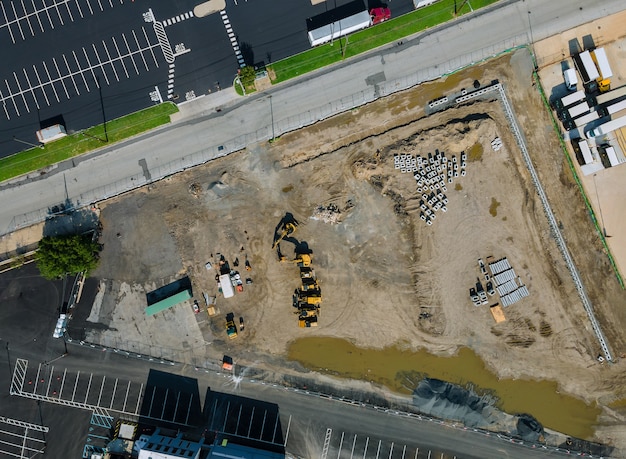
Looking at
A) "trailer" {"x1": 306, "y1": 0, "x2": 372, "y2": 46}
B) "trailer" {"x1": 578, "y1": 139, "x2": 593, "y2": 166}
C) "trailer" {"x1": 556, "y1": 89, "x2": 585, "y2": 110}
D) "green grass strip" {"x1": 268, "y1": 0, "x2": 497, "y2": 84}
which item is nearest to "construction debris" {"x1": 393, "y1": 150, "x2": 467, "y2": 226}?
"trailer" {"x1": 556, "y1": 89, "x2": 585, "y2": 110}

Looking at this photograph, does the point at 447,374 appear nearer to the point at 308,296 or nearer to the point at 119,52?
the point at 308,296

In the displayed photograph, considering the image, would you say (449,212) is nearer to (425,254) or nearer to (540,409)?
(425,254)

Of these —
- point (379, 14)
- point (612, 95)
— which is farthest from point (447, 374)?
point (379, 14)

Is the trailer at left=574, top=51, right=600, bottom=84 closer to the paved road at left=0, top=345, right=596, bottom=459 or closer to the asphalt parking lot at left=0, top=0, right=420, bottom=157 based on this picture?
the asphalt parking lot at left=0, top=0, right=420, bottom=157

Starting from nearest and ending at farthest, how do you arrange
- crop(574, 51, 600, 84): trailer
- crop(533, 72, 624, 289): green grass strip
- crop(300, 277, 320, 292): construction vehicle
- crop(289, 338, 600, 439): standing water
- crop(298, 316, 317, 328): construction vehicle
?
crop(574, 51, 600, 84): trailer < crop(533, 72, 624, 289): green grass strip < crop(289, 338, 600, 439): standing water < crop(300, 277, 320, 292): construction vehicle < crop(298, 316, 317, 328): construction vehicle

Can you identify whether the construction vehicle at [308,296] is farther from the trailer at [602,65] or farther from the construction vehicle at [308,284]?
the trailer at [602,65]

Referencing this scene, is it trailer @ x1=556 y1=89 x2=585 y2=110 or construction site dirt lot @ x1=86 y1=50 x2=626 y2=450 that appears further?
construction site dirt lot @ x1=86 y1=50 x2=626 y2=450

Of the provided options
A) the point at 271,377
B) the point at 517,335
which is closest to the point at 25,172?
the point at 271,377
